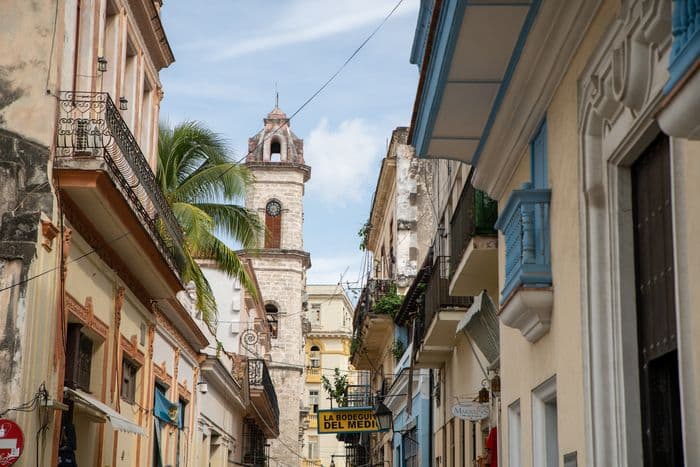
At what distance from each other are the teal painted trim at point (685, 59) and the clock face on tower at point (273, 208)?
56.3 m

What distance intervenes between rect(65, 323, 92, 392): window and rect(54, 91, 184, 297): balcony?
3.81 ft

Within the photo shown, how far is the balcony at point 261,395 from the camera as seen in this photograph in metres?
37.6

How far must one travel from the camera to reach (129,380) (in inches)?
716

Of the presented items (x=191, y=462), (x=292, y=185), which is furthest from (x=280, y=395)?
(x=191, y=462)

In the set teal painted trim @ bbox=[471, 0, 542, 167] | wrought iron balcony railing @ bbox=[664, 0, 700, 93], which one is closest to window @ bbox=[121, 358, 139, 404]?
teal painted trim @ bbox=[471, 0, 542, 167]

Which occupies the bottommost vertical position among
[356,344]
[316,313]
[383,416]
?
[383,416]

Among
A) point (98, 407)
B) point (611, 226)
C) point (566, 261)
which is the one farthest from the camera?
point (98, 407)

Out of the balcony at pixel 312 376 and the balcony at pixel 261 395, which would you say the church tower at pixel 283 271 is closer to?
the balcony at pixel 261 395

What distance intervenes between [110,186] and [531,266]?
6.57 m

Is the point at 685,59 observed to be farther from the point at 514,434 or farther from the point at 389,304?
the point at 389,304

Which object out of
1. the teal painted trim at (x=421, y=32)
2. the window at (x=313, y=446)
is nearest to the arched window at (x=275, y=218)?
the window at (x=313, y=446)

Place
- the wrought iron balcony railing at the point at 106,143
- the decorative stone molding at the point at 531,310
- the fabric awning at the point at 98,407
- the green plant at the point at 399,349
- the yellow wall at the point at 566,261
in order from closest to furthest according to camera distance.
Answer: the yellow wall at the point at 566,261, the decorative stone molding at the point at 531,310, the wrought iron balcony railing at the point at 106,143, the fabric awning at the point at 98,407, the green plant at the point at 399,349

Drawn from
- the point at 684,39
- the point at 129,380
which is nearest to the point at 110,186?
the point at 129,380

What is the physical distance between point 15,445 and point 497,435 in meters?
4.87
